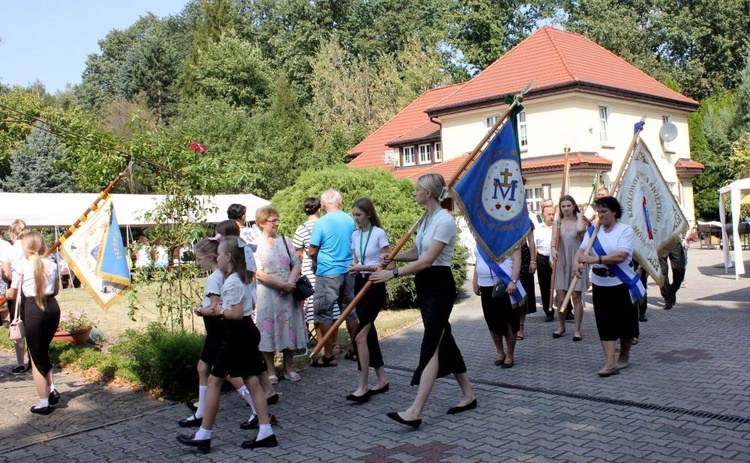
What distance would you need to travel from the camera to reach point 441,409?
22.4 ft

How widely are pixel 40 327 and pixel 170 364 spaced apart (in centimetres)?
131

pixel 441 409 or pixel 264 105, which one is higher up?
pixel 264 105

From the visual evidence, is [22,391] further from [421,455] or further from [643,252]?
[643,252]

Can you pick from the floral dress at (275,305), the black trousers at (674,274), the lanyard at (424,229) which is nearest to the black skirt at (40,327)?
the floral dress at (275,305)

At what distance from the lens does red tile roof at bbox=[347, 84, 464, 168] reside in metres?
42.7

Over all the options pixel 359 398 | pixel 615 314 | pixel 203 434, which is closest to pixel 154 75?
pixel 359 398

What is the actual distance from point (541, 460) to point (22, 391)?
6.24m

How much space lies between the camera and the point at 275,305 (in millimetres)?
8258

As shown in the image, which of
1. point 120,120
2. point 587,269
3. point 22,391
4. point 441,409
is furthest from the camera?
point 120,120

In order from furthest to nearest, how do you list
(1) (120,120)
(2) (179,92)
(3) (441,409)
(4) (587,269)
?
(2) (179,92)
(1) (120,120)
(4) (587,269)
(3) (441,409)

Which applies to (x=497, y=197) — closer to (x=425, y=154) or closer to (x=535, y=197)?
(x=535, y=197)

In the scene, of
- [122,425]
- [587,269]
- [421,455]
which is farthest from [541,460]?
[587,269]

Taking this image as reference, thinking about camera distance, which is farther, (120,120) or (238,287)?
(120,120)

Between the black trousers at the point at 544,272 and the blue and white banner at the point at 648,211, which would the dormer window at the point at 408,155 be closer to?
the black trousers at the point at 544,272
